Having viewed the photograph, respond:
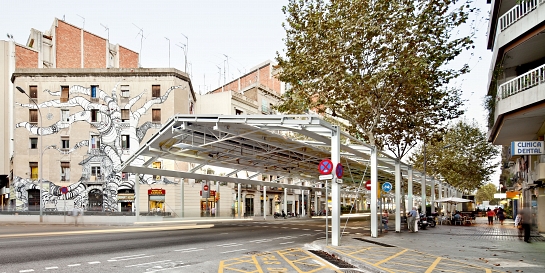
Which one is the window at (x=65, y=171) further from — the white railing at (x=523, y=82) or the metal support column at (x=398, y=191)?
the white railing at (x=523, y=82)

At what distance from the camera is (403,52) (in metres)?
20.7

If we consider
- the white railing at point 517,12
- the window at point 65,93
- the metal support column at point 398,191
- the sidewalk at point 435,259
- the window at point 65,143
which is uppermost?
the window at point 65,93

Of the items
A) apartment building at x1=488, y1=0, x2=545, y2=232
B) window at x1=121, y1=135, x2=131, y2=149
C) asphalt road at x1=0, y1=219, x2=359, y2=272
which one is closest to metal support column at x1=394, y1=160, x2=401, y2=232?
apartment building at x1=488, y1=0, x2=545, y2=232

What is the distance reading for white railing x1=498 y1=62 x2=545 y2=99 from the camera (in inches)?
650

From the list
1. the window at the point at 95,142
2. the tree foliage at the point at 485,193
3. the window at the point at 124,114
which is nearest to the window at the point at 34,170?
the window at the point at 95,142

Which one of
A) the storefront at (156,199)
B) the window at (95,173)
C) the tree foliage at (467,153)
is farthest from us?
the tree foliage at (467,153)

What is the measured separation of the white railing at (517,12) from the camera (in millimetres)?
17344

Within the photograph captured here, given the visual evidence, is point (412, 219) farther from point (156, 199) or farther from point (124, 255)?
point (156, 199)

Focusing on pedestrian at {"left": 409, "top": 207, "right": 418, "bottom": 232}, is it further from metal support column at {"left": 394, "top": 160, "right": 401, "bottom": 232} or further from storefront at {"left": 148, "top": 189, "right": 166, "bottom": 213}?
storefront at {"left": 148, "top": 189, "right": 166, "bottom": 213}

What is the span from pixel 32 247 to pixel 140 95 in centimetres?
3160

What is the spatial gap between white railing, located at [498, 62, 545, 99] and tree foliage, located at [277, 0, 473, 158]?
296 centimetres

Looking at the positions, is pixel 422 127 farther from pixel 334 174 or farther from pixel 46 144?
pixel 46 144

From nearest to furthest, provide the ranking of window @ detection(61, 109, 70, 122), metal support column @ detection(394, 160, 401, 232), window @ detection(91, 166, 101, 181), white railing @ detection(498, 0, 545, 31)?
white railing @ detection(498, 0, 545, 31), metal support column @ detection(394, 160, 401, 232), window @ detection(91, 166, 101, 181), window @ detection(61, 109, 70, 122)

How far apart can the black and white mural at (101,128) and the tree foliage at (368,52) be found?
77.8 feet
